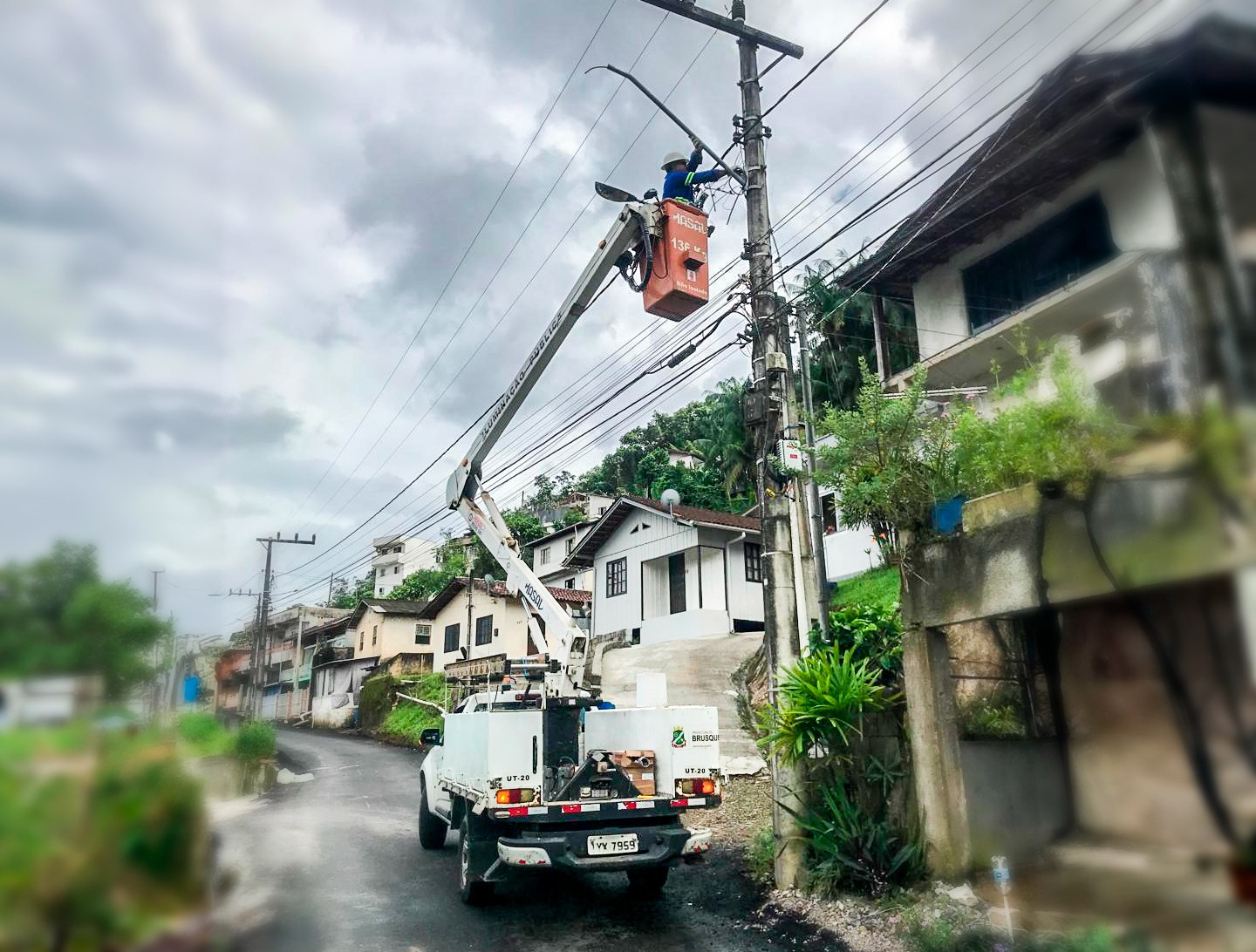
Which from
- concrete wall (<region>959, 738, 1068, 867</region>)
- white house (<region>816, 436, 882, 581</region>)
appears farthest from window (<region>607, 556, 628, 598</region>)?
concrete wall (<region>959, 738, 1068, 867</region>)

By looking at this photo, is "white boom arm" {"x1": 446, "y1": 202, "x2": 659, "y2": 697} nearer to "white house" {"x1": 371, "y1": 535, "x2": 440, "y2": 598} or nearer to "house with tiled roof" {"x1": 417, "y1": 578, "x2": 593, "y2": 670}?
"house with tiled roof" {"x1": 417, "y1": 578, "x2": 593, "y2": 670}

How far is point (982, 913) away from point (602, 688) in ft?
56.0

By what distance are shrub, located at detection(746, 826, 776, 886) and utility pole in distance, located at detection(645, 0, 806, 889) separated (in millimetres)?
403

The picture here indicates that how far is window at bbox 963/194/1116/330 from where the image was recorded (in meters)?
1.42

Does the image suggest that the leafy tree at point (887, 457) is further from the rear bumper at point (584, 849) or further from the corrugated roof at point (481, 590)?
the corrugated roof at point (481, 590)

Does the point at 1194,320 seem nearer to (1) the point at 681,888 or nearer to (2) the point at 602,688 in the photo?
(1) the point at 681,888

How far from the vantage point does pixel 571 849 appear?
7949 mm

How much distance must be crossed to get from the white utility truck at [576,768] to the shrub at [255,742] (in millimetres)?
6763

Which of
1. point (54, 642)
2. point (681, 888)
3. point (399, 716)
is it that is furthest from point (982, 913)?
point (399, 716)

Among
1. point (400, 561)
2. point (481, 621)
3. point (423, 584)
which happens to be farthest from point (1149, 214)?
point (400, 561)

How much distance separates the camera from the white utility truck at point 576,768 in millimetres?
8078

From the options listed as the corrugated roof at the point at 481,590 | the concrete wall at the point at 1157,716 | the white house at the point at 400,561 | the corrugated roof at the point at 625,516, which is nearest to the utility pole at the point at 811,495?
the concrete wall at the point at 1157,716

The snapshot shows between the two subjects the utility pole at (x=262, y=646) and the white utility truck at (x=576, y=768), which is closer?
the utility pole at (x=262, y=646)

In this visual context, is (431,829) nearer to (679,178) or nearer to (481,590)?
(679,178)
